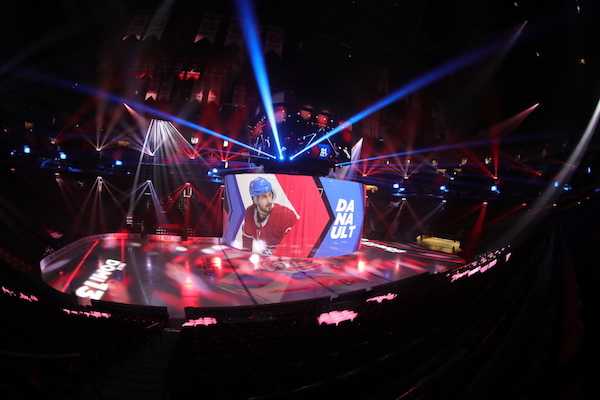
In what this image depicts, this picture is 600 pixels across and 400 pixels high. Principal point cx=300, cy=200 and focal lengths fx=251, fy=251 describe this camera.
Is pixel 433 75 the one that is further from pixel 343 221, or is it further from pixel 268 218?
pixel 268 218

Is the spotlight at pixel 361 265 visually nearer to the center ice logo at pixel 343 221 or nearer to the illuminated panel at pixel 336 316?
the center ice logo at pixel 343 221

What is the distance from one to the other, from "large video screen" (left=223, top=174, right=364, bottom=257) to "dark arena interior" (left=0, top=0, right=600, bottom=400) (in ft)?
0.41

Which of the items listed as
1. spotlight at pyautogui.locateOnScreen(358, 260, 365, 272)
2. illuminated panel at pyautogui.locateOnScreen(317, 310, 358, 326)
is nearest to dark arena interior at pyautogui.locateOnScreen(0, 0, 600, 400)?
illuminated panel at pyautogui.locateOnScreen(317, 310, 358, 326)

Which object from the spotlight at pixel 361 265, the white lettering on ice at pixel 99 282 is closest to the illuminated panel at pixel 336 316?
the white lettering on ice at pixel 99 282

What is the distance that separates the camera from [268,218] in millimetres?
14000

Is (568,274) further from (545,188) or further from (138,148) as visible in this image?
(138,148)

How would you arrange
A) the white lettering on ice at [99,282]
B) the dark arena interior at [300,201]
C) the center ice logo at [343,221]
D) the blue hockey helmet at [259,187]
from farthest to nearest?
the center ice logo at [343,221] < the blue hockey helmet at [259,187] < the white lettering on ice at [99,282] < the dark arena interior at [300,201]

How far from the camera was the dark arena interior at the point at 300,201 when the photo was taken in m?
3.33

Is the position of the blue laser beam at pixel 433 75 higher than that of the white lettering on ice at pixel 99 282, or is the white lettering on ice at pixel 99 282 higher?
the blue laser beam at pixel 433 75

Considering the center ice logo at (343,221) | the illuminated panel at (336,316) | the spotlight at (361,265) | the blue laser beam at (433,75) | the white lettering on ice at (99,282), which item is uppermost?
the blue laser beam at (433,75)

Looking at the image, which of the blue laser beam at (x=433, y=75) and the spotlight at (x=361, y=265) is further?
the spotlight at (x=361, y=265)

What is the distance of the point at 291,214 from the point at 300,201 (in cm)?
89

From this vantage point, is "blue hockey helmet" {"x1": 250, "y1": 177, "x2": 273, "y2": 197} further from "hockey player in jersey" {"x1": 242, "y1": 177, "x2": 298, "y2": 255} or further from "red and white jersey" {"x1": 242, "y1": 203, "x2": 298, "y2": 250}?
"red and white jersey" {"x1": 242, "y1": 203, "x2": 298, "y2": 250}

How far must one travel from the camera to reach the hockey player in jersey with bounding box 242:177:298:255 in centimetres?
1398
